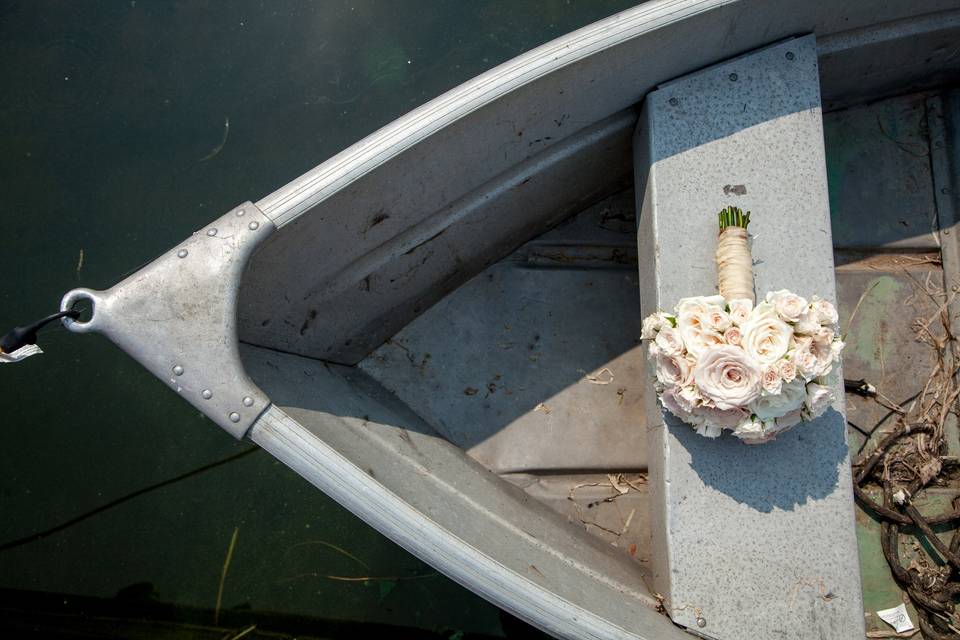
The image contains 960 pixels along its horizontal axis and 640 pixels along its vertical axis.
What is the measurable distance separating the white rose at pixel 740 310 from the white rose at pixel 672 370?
0.42 feet

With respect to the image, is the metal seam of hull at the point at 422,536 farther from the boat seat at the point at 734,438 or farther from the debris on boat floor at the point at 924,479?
the debris on boat floor at the point at 924,479

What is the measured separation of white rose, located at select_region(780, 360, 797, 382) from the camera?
134 cm

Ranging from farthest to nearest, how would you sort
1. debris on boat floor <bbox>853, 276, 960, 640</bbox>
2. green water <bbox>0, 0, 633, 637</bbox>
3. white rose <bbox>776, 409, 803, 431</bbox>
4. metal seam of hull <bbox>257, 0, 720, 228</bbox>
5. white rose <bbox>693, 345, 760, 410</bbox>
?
1. green water <bbox>0, 0, 633, 637</bbox>
2. debris on boat floor <bbox>853, 276, 960, 640</bbox>
3. metal seam of hull <bbox>257, 0, 720, 228</bbox>
4. white rose <bbox>776, 409, 803, 431</bbox>
5. white rose <bbox>693, 345, 760, 410</bbox>

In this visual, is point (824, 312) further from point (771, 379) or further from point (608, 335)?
point (608, 335)

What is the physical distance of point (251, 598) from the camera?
2389 mm

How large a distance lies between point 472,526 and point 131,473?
4.70 ft

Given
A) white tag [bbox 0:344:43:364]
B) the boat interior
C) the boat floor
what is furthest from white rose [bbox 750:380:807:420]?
white tag [bbox 0:344:43:364]

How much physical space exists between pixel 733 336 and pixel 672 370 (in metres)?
0.14

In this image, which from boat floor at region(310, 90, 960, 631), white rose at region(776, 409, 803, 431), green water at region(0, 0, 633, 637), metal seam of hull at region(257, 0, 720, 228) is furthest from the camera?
green water at region(0, 0, 633, 637)

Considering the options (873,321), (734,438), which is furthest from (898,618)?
(734,438)

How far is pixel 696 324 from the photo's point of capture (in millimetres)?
1432

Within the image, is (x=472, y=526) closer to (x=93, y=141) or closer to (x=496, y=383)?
(x=496, y=383)

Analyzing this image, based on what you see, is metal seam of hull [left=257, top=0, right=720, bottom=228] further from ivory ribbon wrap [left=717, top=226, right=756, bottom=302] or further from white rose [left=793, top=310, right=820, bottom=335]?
white rose [left=793, top=310, right=820, bottom=335]

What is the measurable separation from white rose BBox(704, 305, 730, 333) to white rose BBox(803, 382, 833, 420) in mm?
208
